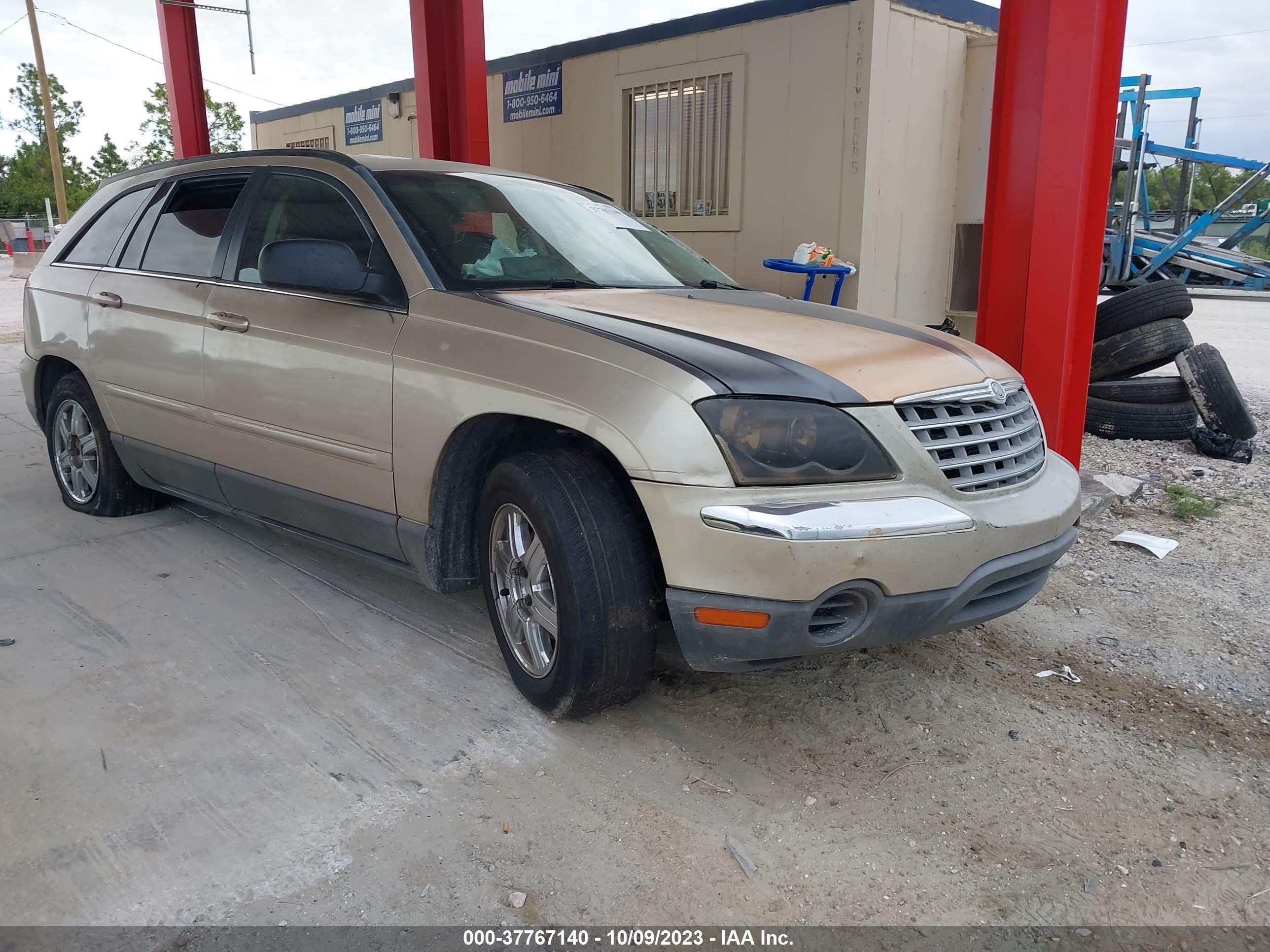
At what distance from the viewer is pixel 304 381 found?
3.35 metres

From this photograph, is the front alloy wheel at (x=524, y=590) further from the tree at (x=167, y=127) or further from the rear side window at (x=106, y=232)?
the tree at (x=167, y=127)

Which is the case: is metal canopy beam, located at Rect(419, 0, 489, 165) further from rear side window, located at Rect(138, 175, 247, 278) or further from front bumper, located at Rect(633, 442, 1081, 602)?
front bumper, located at Rect(633, 442, 1081, 602)

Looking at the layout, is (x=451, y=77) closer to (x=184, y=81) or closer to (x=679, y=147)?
(x=679, y=147)

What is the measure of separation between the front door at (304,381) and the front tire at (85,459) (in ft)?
3.88

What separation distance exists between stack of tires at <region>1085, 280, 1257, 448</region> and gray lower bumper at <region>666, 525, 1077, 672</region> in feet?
15.0

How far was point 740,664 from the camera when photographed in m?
2.53

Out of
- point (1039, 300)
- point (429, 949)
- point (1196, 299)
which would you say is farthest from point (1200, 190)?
point (429, 949)

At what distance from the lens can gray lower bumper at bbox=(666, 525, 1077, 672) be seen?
2.40 metres

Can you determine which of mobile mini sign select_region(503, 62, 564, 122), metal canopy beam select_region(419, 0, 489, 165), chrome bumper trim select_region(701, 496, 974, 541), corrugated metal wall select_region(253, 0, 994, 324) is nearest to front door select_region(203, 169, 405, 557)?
chrome bumper trim select_region(701, 496, 974, 541)

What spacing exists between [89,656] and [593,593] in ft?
6.37

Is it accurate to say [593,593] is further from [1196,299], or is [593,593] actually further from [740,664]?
[1196,299]

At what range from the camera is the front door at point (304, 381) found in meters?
3.17

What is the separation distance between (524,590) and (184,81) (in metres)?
10.5

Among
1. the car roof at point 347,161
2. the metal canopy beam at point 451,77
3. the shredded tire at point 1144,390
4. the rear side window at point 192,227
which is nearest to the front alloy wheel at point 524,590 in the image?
the car roof at point 347,161
